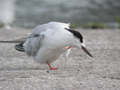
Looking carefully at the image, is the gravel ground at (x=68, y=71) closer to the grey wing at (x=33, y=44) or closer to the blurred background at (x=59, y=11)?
the grey wing at (x=33, y=44)

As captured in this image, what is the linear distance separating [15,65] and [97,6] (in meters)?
6.85

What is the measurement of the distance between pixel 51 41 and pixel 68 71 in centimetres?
46

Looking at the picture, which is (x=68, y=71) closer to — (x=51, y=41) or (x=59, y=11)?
(x=51, y=41)

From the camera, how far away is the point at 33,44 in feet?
10.8

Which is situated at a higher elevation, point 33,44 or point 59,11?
point 33,44

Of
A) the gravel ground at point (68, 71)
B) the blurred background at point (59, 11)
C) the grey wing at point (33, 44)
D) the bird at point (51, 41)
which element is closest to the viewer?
the gravel ground at point (68, 71)

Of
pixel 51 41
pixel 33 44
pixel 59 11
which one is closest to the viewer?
pixel 51 41

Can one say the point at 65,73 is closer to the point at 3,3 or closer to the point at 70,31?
the point at 70,31

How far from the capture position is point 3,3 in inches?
392

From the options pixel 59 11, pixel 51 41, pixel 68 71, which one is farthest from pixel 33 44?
pixel 59 11

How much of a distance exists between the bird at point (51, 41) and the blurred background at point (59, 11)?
18.1 ft

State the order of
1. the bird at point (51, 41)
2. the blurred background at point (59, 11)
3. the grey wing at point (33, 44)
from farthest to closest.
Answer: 1. the blurred background at point (59, 11)
2. the grey wing at point (33, 44)
3. the bird at point (51, 41)

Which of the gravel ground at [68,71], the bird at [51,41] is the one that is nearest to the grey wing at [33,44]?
the bird at [51,41]

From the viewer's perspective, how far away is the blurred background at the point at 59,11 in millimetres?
9352
